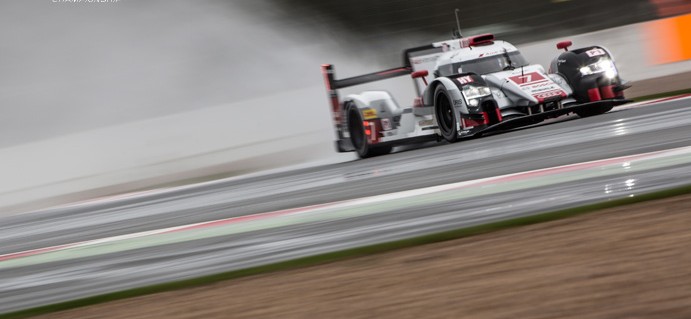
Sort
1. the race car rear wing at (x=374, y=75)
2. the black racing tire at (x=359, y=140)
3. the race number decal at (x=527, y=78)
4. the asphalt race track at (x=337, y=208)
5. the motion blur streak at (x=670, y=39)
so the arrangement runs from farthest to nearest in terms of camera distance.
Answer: the motion blur streak at (x=670, y=39)
the race car rear wing at (x=374, y=75)
the black racing tire at (x=359, y=140)
the race number decal at (x=527, y=78)
the asphalt race track at (x=337, y=208)

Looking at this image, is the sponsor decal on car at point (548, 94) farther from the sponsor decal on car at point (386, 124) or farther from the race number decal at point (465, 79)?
the sponsor decal on car at point (386, 124)

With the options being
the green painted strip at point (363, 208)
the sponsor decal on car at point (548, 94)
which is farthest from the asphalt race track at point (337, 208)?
the sponsor decal on car at point (548, 94)

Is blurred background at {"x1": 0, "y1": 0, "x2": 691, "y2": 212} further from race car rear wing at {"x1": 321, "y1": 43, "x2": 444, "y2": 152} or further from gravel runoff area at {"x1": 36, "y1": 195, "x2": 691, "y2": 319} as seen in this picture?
gravel runoff area at {"x1": 36, "y1": 195, "x2": 691, "y2": 319}

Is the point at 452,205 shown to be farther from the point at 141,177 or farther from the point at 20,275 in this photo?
the point at 141,177

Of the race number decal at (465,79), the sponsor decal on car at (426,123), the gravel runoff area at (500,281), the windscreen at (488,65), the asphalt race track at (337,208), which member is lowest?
the asphalt race track at (337,208)

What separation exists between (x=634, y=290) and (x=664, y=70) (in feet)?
40.6

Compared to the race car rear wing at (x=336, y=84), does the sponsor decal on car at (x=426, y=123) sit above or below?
below

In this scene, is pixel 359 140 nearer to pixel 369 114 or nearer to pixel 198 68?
pixel 369 114

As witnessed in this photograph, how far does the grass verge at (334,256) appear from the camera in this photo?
5062 millimetres

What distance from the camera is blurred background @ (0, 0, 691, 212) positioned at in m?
15.4

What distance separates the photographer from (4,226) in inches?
446

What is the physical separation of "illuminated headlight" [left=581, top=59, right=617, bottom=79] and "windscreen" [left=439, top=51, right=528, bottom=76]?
97cm

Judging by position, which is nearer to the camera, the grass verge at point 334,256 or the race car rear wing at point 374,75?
the grass verge at point 334,256

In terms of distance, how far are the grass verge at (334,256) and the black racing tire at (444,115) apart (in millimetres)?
5800
